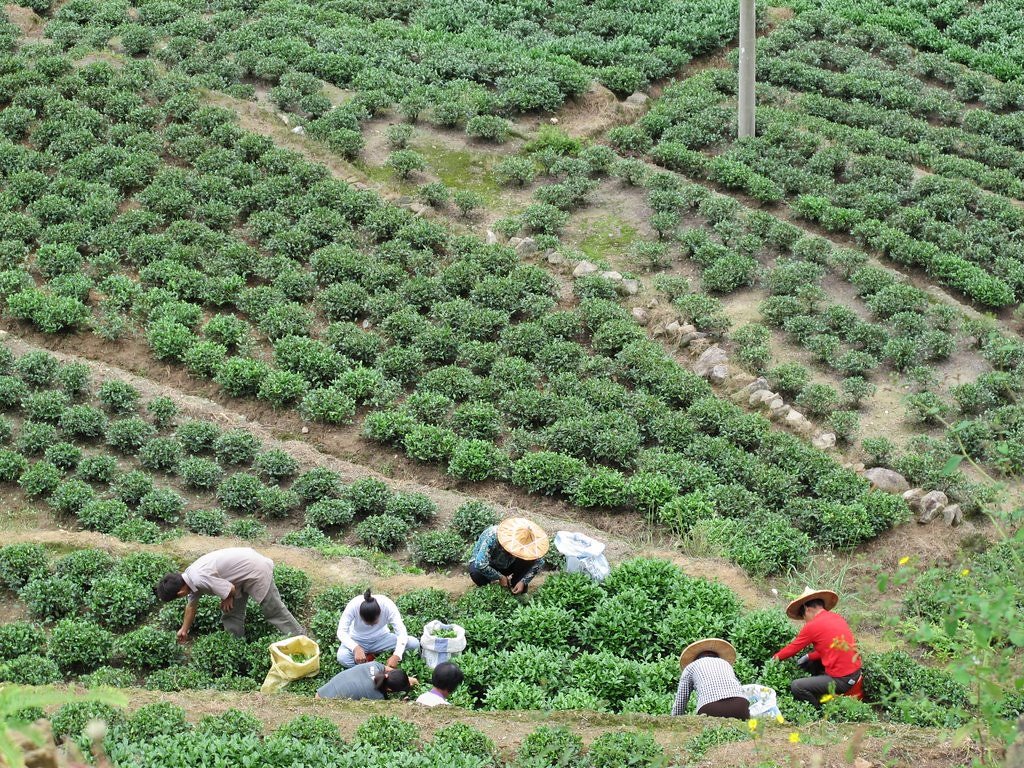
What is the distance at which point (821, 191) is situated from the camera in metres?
17.2

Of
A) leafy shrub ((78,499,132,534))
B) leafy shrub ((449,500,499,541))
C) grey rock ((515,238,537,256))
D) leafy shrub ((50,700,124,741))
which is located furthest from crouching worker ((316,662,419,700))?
grey rock ((515,238,537,256))

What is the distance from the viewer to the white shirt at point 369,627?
10188mm

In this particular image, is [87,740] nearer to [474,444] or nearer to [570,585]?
[570,585]

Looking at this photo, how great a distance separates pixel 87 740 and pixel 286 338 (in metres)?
7.03

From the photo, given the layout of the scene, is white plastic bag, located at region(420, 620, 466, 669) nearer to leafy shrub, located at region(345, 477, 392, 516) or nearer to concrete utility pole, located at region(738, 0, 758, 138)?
leafy shrub, located at region(345, 477, 392, 516)

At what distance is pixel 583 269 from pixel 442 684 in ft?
24.8

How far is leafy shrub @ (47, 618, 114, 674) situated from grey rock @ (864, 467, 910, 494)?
311 inches

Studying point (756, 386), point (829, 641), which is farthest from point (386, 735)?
point (756, 386)

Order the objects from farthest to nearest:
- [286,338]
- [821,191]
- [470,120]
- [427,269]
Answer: [470,120]
[821,191]
[427,269]
[286,338]

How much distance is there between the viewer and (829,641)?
32.8ft

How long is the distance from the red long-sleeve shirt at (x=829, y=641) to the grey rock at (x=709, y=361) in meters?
4.80

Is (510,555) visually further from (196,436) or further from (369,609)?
(196,436)

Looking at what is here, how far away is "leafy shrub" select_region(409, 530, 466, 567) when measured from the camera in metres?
12.0

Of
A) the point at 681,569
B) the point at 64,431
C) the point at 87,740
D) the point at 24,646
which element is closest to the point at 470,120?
the point at 64,431
